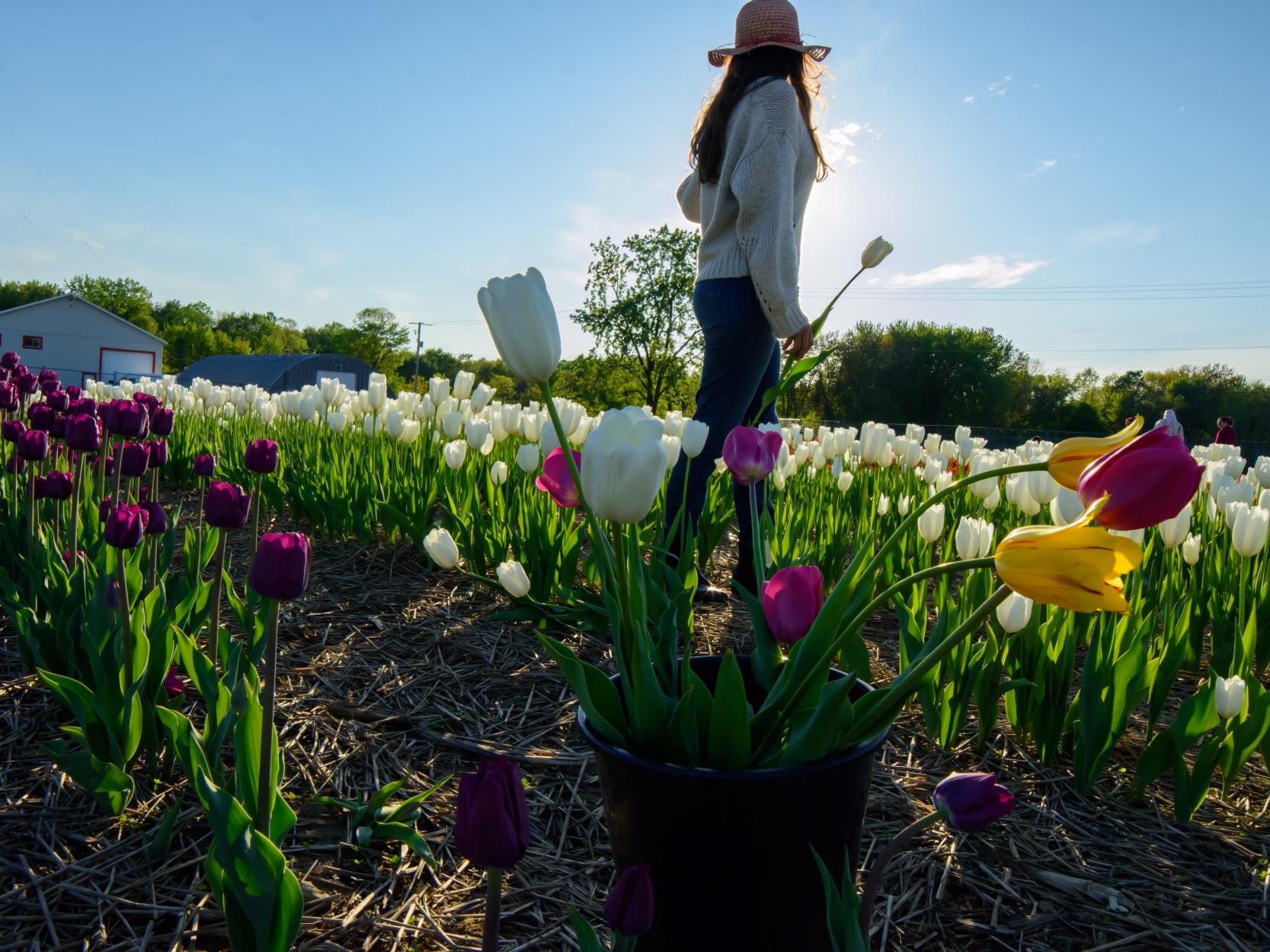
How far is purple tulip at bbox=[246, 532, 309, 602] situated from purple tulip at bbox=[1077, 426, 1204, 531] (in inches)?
33.7

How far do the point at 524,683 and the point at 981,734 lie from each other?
41.9 inches

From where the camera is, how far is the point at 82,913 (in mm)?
1109

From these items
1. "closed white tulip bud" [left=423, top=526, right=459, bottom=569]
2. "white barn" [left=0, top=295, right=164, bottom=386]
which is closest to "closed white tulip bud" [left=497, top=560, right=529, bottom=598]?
"closed white tulip bud" [left=423, top=526, right=459, bottom=569]

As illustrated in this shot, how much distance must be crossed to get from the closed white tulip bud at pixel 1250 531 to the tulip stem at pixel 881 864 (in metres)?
1.93

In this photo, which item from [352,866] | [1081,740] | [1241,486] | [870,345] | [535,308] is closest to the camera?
[535,308]

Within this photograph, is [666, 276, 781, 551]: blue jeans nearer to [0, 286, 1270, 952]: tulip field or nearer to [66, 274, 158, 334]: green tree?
[0, 286, 1270, 952]: tulip field

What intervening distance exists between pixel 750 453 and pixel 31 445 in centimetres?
177

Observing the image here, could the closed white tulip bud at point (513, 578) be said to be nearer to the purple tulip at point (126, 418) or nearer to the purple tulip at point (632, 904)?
the purple tulip at point (126, 418)

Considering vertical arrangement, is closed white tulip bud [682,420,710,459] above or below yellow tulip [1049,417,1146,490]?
below

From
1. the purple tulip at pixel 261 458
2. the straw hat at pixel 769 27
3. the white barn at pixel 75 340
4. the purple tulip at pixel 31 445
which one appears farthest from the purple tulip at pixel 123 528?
the white barn at pixel 75 340

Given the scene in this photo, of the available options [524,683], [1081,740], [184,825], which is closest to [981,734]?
[1081,740]

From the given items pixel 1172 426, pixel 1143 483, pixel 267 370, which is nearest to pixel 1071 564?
pixel 1143 483

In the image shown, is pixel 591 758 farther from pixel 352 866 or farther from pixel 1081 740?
pixel 1081 740

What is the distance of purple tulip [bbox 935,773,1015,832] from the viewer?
82 cm
